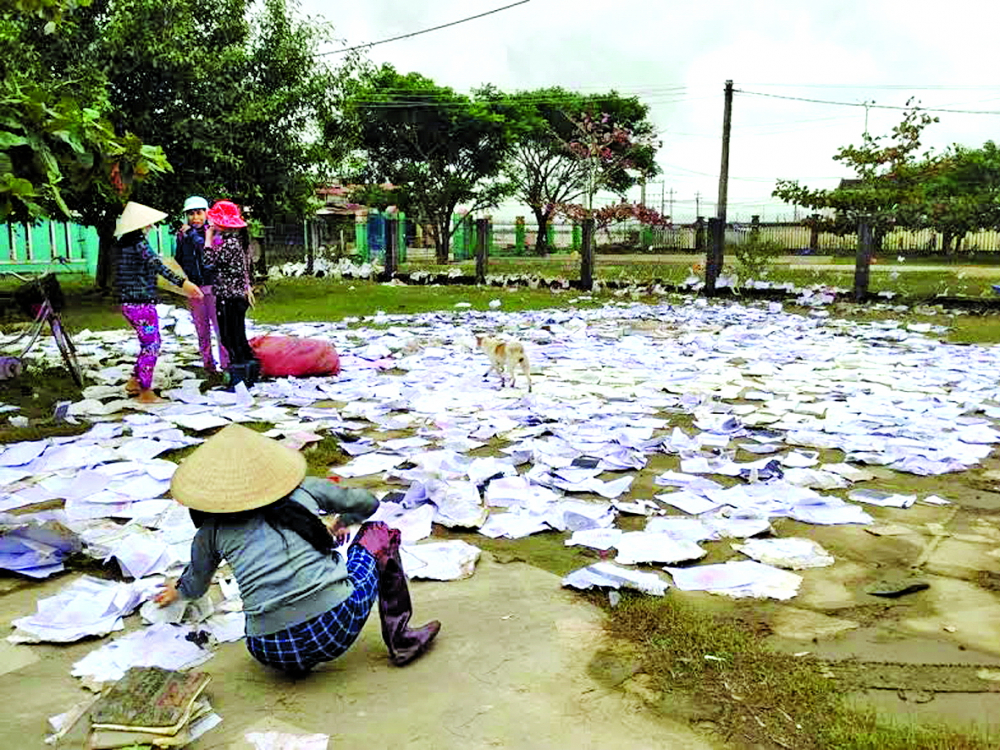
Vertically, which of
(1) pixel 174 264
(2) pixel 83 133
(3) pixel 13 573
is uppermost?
(2) pixel 83 133

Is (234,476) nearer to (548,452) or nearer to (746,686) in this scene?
(746,686)

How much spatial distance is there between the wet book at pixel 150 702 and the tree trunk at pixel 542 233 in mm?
33047

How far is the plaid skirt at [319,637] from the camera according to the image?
2.70 meters

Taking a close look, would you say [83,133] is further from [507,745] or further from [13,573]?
[507,745]

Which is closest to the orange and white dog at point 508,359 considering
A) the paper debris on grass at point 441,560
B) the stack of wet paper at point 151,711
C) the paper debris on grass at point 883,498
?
the paper debris on grass at point 883,498

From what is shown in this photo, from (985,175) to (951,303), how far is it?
31062mm

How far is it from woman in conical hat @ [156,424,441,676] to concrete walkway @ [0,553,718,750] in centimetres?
11

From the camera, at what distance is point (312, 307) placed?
14.9m

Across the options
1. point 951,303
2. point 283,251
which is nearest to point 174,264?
point 951,303

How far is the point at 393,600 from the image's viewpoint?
293cm

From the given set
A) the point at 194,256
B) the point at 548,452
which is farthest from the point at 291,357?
the point at 548,452

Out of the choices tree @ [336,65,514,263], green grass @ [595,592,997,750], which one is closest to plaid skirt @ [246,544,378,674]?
green grass @ [595,592,997,750]

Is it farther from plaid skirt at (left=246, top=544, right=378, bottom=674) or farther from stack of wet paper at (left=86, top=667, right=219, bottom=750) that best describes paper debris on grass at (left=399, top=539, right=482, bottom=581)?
stack of wet paper at (left=86, top=667, right=219, bottom=750)

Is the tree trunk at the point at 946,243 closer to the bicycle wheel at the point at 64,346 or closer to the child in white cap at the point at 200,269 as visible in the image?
the child in white cap at the point at 200,269
